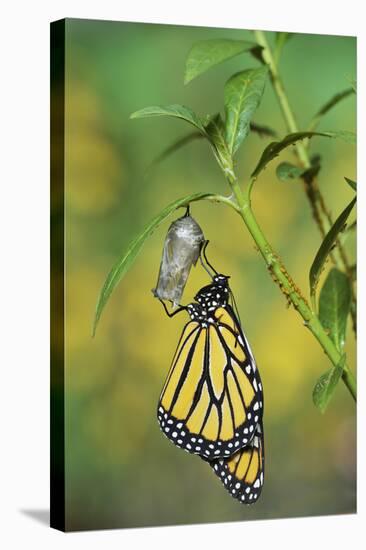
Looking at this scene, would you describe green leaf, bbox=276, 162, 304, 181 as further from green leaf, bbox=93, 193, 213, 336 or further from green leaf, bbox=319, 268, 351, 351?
green leaf, bbox=93, 193, 213, 336

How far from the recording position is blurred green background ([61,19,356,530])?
3861 mm

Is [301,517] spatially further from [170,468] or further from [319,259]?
[319,259]

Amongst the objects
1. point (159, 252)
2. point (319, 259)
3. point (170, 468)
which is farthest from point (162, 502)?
point (319, 259)

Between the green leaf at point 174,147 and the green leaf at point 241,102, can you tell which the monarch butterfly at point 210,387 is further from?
the green leaf at point 241,102

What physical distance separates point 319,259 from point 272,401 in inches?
38.7

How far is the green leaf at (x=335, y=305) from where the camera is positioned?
Answer: 396cm

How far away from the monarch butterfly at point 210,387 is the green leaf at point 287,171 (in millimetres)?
462

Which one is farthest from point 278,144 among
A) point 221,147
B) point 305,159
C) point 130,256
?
point 305,159

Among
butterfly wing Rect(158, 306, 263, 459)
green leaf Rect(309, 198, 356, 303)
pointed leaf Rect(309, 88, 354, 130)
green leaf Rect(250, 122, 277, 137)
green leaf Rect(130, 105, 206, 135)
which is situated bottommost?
butterfly wing Rect(158, 306, 263, 459)

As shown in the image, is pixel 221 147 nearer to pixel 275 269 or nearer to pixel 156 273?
pixel 275 269

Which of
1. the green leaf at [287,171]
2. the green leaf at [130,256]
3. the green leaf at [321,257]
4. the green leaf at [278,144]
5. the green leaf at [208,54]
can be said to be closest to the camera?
the green leaf at [130,256]

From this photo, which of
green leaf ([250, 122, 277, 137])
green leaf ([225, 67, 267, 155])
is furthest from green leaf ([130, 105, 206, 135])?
green leaf ([250, 122, 277, 137])

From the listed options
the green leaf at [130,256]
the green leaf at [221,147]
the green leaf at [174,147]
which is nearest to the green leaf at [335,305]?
the green leaf at [174,147]

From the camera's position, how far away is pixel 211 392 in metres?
3.94
